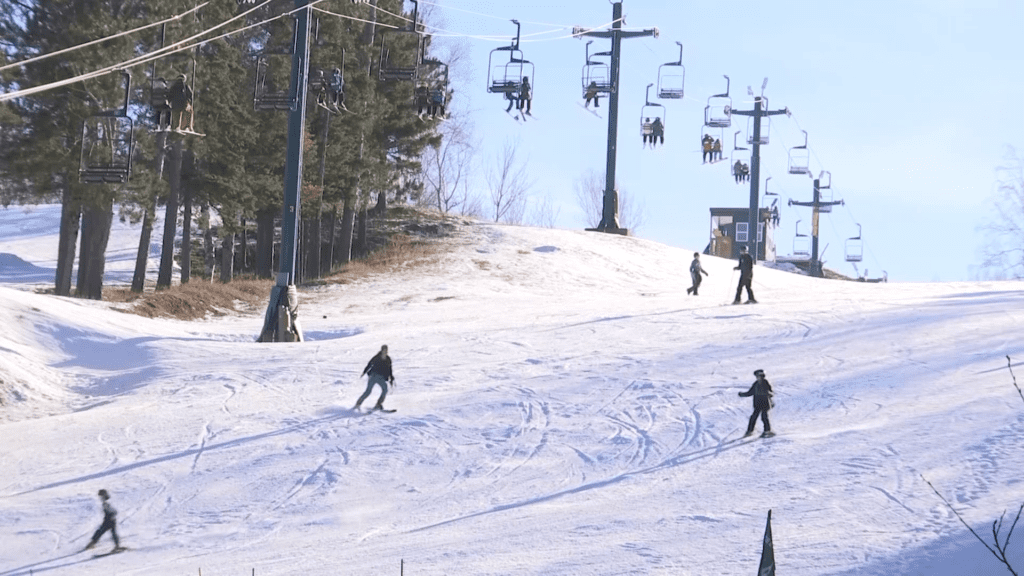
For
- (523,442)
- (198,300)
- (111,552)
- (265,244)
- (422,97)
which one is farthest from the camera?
(265,244)

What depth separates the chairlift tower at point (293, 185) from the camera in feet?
81.7

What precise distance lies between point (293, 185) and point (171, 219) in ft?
46.8

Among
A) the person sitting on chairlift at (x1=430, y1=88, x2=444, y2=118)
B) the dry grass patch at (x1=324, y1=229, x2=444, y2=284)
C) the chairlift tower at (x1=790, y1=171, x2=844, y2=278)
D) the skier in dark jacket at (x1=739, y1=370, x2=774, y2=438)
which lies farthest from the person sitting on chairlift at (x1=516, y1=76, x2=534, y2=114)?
the chairlift tower at (x1=790, y1=171, x2=844, y2=278)

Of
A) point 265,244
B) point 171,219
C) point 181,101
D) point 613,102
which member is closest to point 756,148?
point 613,102

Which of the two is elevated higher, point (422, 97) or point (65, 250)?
point (422, 97)

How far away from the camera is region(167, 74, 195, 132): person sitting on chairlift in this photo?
68.9 feet

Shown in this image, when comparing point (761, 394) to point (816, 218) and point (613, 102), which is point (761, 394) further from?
point (816, 218)

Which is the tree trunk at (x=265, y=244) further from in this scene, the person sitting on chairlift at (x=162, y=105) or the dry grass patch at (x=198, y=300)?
the person sitting on chairlift at (x=162, y=105)

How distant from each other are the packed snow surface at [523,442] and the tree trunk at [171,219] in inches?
372

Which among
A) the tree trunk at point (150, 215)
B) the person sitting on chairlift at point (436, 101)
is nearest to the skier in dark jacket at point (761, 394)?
the person sitting on chairlift at point (436, 101)

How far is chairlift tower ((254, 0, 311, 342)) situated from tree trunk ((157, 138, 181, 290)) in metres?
13.6

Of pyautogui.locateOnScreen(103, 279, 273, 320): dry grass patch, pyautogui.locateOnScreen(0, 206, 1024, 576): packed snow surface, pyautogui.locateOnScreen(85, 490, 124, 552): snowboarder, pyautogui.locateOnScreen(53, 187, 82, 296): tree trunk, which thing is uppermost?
pyautogui.locateOnScreen(53, 187, 82, 296): tree trunk

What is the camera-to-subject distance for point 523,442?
658 inches

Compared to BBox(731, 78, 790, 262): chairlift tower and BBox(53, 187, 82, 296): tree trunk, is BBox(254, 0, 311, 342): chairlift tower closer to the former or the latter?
BBox(53, 187, 82, 296): tree trunk
